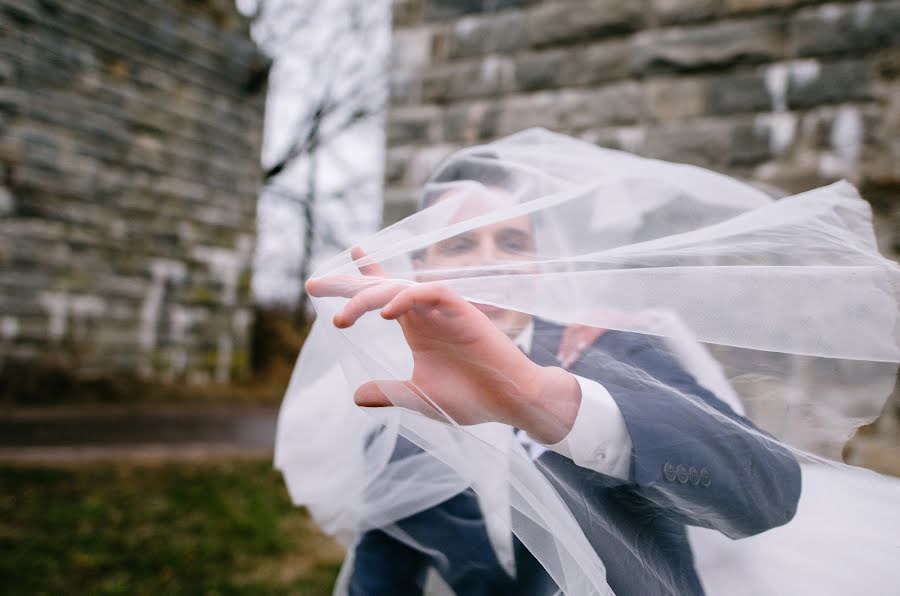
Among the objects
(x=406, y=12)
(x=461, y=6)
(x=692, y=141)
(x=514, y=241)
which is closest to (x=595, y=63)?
(x=692, y=141)

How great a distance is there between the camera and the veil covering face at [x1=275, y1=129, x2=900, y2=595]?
2.95 ft

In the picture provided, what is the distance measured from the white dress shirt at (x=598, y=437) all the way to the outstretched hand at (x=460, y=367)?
0.04 feet

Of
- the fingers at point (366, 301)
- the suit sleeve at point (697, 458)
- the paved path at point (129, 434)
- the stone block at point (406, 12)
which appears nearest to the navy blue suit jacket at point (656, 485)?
the suit sleeve at point (697, 458)

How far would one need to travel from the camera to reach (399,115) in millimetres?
3664

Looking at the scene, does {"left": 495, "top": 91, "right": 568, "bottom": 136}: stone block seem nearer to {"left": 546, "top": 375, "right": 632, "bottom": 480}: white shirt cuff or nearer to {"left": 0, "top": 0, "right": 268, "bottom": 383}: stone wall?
{"left": 546, "top": 375, "right": 632, "bottom": 480}: white shirt cuff

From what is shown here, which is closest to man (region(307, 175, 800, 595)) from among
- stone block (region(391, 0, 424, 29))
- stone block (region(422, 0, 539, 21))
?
stone block (region(422, 0, 539, 21))

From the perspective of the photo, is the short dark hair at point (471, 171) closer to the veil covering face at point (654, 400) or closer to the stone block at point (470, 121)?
the veil covering face at point (654, 400)

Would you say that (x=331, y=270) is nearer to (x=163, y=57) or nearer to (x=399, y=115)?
(x=399, y=115)

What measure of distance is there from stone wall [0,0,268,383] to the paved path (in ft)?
2.62

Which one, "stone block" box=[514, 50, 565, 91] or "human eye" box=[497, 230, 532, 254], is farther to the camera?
"stone block" box=[514, 50, 565, 91]

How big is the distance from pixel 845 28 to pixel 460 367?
279 centimetres

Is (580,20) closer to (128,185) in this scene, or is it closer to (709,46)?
(709,46)

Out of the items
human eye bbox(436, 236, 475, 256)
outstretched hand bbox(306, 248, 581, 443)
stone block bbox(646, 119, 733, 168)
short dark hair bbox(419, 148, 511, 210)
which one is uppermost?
stone block bbox(646, 119, 733, 168)

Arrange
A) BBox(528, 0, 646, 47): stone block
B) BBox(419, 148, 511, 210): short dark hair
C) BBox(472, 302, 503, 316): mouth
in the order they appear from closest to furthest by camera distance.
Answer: BBox(472, 302, 503, 316): mouth < BBox(419, 148, 511, 210): short dark hair < BBox(528, 0, 646, 47): stone block
